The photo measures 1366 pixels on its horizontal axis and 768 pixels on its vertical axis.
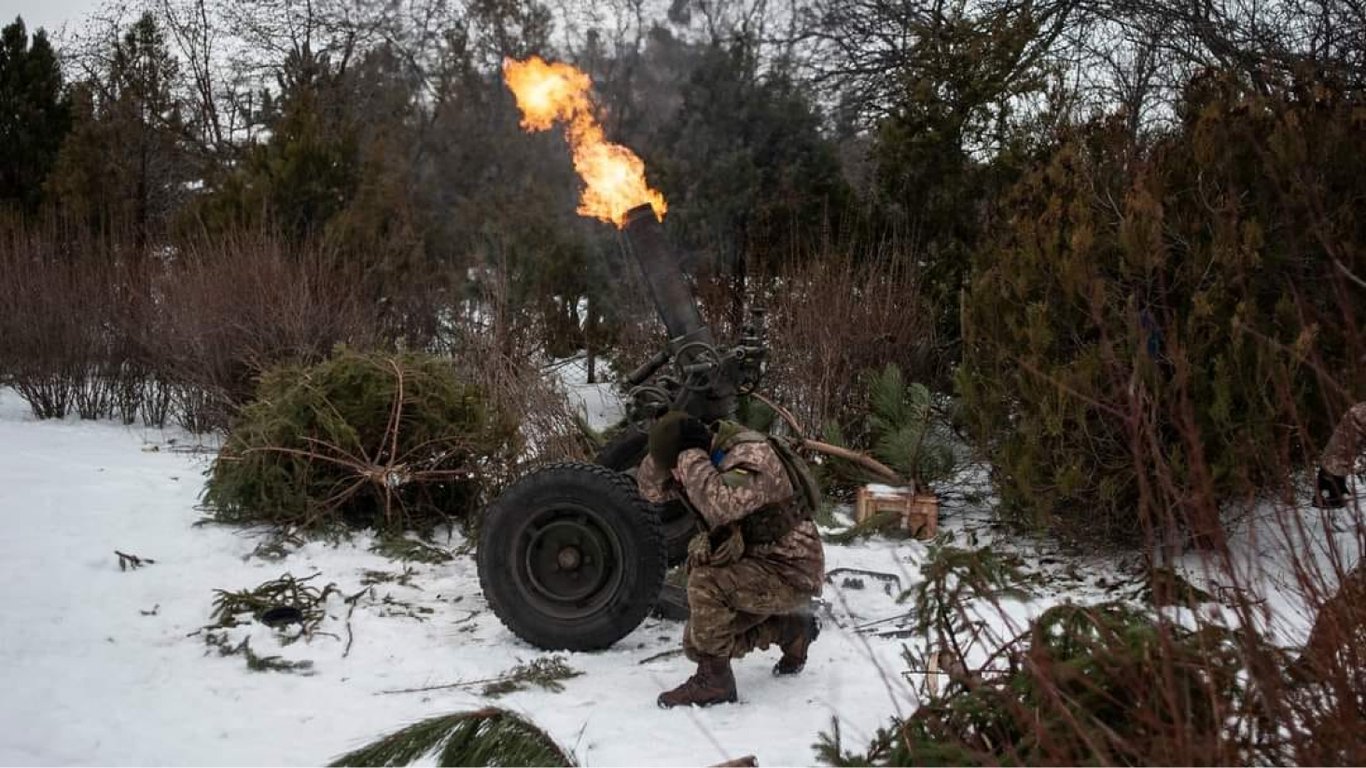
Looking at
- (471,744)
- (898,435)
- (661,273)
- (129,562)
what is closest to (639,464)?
(661,273)

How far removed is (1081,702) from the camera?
2.66 m

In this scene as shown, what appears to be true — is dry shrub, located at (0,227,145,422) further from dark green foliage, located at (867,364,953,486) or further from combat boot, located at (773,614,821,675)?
combat boot, located at (773,614,821,675)

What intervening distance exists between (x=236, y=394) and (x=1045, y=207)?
6.96 metres

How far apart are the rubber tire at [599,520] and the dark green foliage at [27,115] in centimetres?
1382

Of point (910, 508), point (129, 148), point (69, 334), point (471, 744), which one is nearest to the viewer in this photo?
point (471, 744)

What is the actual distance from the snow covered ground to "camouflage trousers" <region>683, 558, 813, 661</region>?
282 mm

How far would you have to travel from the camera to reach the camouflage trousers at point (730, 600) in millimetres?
4797

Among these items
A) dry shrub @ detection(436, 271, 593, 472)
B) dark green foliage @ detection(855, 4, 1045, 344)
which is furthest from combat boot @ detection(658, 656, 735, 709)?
dark green foliage @ detection(855, 4, 1045, 344)

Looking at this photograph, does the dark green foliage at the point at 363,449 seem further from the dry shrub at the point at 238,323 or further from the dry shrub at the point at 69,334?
the dry shrub at the point at 69,334

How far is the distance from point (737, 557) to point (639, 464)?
1.59 m

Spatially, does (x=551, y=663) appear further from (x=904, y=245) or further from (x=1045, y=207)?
(x=904, y=245)

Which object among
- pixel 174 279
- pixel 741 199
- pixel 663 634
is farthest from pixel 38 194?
pixel 663 634

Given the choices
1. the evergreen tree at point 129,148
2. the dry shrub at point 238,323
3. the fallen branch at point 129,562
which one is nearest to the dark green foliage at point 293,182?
the evergreen tree at point 129,148

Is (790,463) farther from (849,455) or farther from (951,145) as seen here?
(951,145)
